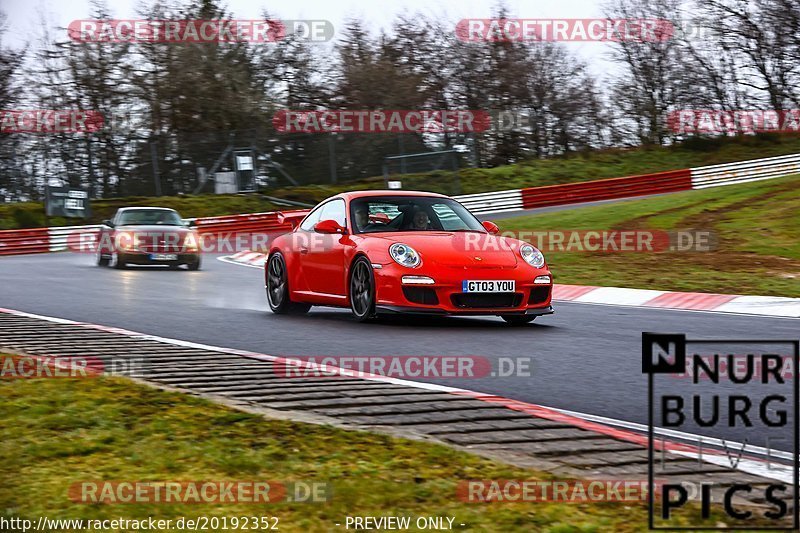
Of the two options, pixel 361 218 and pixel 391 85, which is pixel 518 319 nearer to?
pixel 361 218

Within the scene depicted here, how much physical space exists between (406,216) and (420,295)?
1.33m

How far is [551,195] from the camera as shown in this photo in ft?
113

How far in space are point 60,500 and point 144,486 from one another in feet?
1.06

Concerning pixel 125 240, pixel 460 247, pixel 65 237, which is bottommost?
pixel 65 237

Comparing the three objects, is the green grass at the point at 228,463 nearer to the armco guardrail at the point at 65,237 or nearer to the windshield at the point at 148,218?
the windshield at the point at 148,218

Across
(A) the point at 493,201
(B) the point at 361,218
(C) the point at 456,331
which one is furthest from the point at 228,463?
(A) the point at 493,201

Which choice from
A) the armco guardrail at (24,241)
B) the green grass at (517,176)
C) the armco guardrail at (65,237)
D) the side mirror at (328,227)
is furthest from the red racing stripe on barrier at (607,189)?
the side mirror at (328,227)

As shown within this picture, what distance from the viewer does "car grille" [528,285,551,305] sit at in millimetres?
10523

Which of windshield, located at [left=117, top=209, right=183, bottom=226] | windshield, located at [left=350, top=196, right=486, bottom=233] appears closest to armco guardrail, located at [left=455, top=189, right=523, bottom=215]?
windshield, located at [left=117, top=209, right=183, bottom=226]

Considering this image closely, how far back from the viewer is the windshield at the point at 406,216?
11289 mm

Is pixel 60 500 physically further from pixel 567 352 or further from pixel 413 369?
pixel 567 352

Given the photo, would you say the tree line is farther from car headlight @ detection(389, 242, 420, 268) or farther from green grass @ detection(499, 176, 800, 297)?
car headlight @ detection(389, 242, 420, 268)

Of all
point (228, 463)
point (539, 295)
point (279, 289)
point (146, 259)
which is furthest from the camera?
Result: point (146, 259)

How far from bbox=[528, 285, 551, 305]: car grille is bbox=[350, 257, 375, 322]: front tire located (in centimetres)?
147
